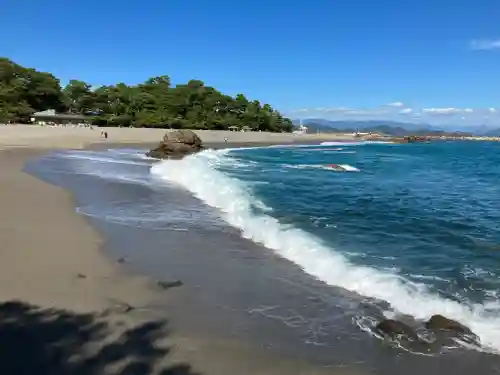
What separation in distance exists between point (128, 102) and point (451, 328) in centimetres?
9451

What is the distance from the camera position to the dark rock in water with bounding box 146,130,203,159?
39.7 m

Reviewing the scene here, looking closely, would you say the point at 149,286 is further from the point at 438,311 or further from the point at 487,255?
the point at 487,255

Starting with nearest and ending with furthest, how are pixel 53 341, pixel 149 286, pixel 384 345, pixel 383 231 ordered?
pixel 53 341
pixel 384 345
pixel 149 286
pixel 383 231

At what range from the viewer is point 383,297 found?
712 centimetres

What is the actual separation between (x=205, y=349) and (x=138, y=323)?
1081mm

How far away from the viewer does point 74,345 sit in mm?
5012

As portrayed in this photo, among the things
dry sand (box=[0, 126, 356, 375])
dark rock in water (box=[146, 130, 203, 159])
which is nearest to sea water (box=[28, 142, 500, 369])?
dry sand (box=[0, 126, 356, 375])

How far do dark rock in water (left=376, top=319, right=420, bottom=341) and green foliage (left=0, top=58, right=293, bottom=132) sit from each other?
73501mm

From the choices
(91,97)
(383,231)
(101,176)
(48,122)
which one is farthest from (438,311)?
(91,97)

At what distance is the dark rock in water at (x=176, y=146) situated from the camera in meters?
39.7

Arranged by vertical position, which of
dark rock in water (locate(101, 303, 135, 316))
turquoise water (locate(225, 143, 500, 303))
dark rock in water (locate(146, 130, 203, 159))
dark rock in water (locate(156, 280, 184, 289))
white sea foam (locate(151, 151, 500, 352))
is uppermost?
dark rock in water (locate(146, 130, 203, 159))

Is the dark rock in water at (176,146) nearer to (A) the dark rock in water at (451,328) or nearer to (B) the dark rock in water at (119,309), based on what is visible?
(B) the dark rock in water at (119,309)

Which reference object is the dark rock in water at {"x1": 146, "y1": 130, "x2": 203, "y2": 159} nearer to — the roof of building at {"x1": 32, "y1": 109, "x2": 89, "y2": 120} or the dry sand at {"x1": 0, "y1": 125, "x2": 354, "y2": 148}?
the dry sand at {"x1": 0, "y1": 125, "x2": 354, "y2": 148}

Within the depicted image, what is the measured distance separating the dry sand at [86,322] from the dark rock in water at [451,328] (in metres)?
1.98
